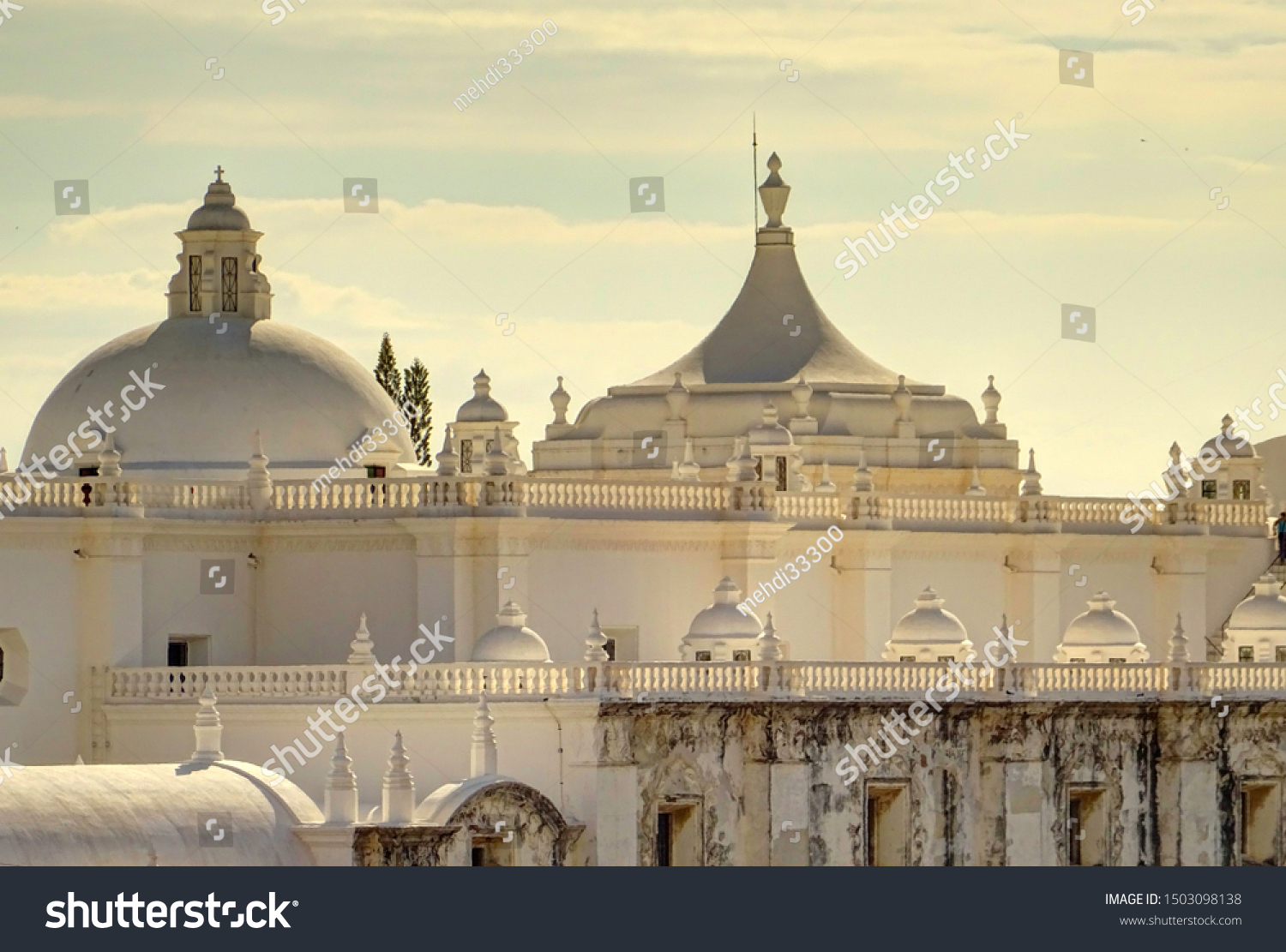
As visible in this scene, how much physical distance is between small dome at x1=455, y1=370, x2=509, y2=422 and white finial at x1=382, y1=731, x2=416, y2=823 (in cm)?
1634

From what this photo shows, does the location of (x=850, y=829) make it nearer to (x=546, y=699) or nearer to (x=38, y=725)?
(x=546, y=699)

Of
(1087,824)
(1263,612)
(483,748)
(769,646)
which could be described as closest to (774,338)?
(1263,612)

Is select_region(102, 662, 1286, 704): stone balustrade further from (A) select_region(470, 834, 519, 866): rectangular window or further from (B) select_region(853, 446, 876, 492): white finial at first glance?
(B) select_region(853, 446, 876, 492): white finial

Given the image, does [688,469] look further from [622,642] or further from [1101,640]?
[1101,640]

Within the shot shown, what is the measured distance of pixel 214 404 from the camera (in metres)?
90.2

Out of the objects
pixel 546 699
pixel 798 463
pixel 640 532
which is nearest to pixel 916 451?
pixel 798 463

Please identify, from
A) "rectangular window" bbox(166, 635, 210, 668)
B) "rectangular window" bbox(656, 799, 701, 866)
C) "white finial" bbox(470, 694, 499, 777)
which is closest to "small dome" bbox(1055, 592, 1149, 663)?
"rectangular window" bbox(656, 799, 701, 866)

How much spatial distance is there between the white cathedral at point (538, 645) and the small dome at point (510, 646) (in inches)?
2.8

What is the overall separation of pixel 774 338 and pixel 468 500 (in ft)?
64.3

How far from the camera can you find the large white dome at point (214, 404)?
9012 cm

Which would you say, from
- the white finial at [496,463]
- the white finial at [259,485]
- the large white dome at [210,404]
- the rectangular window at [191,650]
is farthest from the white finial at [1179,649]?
the rectangular window at [191,650]

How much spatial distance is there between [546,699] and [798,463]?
44.9 ft

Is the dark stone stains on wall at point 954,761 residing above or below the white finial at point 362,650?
below

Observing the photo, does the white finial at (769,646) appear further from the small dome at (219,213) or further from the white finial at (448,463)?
the small dome at (219,213)
